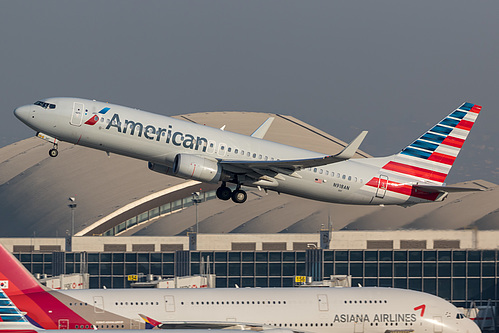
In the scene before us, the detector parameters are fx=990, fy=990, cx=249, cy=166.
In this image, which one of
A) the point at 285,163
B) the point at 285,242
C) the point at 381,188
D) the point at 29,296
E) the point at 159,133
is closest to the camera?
the point at 29,296

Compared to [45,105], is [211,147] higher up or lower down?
lower down

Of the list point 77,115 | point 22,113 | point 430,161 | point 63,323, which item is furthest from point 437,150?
point 63,323

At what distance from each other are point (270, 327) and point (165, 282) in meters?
20.5

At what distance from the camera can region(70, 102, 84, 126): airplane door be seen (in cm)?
6288

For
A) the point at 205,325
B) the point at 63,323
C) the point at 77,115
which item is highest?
the point at 77,115

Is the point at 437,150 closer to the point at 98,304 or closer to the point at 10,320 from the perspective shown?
the point at 98,304

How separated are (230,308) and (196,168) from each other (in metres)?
11.3

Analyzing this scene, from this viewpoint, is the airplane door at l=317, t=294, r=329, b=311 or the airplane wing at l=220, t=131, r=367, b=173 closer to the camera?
the airplane door at l=317, t=294, r=329, b=311

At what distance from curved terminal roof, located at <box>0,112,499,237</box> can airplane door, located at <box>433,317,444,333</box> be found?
220ft

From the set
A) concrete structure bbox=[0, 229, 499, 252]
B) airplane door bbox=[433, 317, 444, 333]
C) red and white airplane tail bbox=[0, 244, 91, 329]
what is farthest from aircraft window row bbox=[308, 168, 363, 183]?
concrete structure bbox=[0, 229, 499, 252]

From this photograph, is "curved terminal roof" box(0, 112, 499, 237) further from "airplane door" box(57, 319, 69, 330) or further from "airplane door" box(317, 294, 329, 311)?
"airplane door" box(57, 319, 69, 330)

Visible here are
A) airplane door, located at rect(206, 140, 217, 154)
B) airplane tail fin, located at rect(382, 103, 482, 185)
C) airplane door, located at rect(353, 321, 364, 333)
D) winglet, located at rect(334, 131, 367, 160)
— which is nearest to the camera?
airplane door, located at rect(353, 321, 364, 333)

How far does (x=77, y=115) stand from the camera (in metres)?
63.0

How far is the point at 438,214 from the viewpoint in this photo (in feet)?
418
